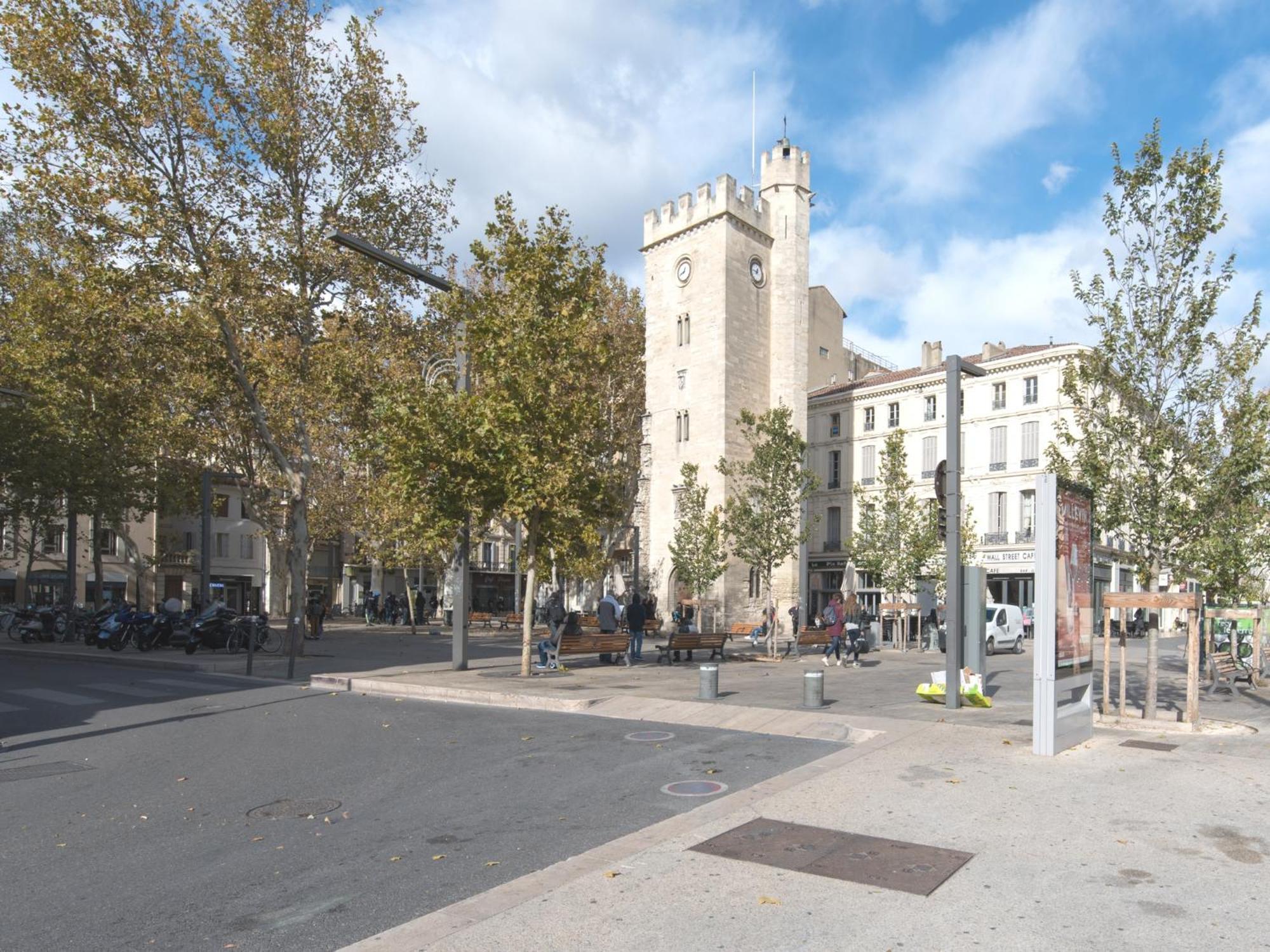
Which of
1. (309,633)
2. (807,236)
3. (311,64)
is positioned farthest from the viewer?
(807,236)

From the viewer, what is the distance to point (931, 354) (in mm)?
55312

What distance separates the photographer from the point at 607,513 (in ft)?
62.4

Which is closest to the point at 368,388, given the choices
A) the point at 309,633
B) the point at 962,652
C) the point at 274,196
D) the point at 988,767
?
the point at 274,196

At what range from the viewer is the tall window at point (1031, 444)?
44.8 metres

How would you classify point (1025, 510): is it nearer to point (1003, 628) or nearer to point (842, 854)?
point (1003, 628)

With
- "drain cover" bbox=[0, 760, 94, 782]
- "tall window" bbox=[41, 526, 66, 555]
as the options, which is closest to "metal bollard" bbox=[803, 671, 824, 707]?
"drain cover" bbox=[0, 760, 94, 782]

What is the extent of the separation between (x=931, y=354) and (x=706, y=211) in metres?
17.9

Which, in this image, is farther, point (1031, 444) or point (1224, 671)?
point (1031, 444)

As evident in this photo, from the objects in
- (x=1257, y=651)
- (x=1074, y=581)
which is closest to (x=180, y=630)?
(x=1074, y=581)

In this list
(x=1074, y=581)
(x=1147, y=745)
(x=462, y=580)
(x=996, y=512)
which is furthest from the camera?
(x=996, y=512)

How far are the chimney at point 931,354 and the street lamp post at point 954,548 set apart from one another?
1718 inches

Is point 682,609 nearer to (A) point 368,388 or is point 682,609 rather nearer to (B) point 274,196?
(A) point 368,388

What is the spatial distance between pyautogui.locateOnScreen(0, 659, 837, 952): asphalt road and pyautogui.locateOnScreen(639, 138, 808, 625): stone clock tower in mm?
32990

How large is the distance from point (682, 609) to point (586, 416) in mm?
26506
